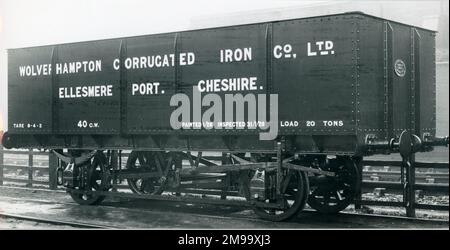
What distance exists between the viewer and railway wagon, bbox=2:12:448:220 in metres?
8.76

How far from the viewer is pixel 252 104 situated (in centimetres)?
941

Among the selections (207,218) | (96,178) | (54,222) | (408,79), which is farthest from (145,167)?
(408,79)

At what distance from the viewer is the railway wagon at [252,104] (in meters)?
8.76

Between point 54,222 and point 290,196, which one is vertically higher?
point 290,196

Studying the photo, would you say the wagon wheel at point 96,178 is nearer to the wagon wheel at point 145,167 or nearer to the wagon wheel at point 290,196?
the wagon wheel at point 145,167

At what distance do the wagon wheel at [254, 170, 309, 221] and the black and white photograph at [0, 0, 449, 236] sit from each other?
23 mm

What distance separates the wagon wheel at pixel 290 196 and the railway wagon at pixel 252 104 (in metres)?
0.02

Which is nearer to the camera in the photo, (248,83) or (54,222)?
(248,83)

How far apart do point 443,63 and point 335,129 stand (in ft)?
70.8

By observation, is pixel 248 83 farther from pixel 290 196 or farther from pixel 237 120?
pixel 290 196

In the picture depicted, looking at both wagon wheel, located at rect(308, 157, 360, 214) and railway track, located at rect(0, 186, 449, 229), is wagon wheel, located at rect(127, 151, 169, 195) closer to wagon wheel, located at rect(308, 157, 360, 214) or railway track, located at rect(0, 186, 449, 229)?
railway track, located at rect(0, 186, 449, 229)

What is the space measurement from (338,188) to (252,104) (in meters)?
2.32
